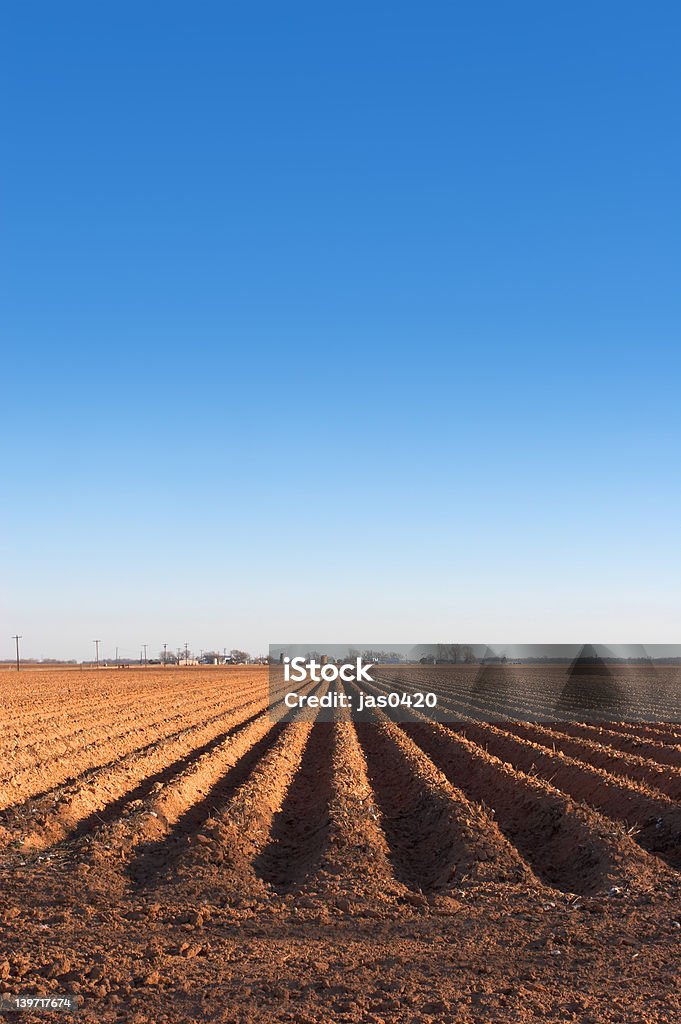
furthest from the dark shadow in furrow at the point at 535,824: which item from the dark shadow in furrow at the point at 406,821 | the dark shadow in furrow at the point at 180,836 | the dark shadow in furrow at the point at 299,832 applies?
Result: the dark shadow in furrow at the point at 180,836

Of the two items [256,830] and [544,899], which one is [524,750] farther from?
[544,899]

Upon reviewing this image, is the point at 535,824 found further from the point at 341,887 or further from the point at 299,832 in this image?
the point at 341,887

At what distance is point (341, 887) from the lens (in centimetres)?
881

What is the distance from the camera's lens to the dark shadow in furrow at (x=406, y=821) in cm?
1000

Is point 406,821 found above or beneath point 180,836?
beneath

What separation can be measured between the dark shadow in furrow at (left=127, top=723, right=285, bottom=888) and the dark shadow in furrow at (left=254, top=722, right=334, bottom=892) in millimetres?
1045

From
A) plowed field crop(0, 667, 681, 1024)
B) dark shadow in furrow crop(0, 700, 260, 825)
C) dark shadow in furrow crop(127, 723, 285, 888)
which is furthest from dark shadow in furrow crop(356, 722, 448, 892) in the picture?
dark shadow in furrow crop(0, 700, 260, 825)

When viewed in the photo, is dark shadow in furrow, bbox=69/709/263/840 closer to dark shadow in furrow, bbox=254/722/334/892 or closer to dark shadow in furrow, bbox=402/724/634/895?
dark shadow in furrow, bbox=254/722/334/892

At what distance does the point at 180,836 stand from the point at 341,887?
11.4ft

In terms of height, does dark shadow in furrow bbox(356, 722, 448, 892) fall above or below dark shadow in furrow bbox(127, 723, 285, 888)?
below

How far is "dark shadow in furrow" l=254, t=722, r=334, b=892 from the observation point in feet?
32.3

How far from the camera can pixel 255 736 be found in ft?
77.0

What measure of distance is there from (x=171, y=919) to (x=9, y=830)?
→ 16.0 ft

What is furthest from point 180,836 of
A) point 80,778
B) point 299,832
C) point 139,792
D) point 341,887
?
point 80,778
